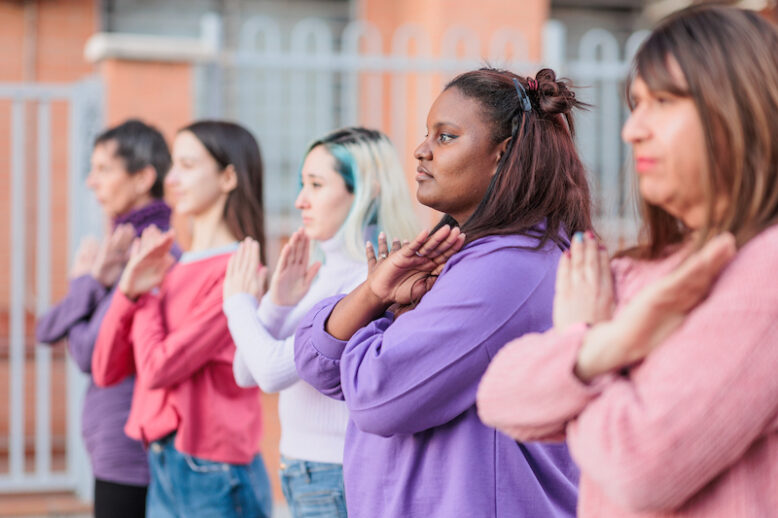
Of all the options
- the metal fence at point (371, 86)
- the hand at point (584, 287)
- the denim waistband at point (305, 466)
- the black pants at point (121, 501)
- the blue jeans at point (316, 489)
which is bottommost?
the black pants at point (121, 501)

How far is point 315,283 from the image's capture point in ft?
9.45

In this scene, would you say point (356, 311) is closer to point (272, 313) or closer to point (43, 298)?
point (272, 313)

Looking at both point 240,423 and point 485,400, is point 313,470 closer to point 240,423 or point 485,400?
point 240,423

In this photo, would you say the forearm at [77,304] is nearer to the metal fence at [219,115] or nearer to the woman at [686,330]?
the metal fence at [219,115]

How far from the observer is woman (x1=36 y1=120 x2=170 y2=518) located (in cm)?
335

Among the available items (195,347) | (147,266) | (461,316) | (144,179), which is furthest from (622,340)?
(144,179)

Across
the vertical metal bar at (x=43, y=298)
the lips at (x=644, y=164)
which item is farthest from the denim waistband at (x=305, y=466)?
the vertical metal bar at (x=43, y=298)

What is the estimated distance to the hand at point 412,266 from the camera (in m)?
1.91

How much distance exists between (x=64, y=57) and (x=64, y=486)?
10.1 ft

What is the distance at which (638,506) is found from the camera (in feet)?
4.39

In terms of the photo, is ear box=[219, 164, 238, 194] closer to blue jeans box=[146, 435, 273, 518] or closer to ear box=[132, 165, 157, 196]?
ear box=[132, 165, 157, 196]

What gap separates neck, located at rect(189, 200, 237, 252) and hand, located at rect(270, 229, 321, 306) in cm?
61

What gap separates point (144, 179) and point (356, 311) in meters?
1.99

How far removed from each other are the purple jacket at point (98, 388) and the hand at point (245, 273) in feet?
2.70
